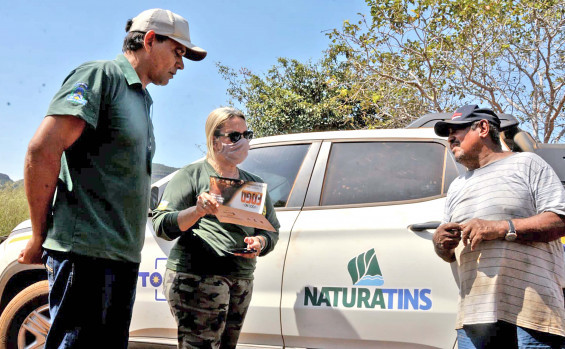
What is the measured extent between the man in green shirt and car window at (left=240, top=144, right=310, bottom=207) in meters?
1.55

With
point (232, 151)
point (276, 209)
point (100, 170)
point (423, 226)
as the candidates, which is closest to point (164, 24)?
point (100, 170)

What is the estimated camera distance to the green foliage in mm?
14781

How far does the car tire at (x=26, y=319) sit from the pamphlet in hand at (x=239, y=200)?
6.34 ft

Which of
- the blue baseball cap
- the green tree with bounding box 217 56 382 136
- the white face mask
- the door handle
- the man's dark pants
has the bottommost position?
the man's dark pants

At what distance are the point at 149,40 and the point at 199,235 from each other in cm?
104

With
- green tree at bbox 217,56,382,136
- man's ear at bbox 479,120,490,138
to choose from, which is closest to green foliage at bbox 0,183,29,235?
green tree at bbox 217,56,382,136

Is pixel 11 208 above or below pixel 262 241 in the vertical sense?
above

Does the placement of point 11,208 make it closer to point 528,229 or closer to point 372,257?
point 372,257

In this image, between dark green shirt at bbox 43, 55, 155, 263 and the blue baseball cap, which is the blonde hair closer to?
dark green shirt at bbox 43, 55, 155, 263

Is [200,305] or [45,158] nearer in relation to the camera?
[45,158]

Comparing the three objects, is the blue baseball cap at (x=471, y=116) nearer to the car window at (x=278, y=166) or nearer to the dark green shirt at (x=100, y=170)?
the car window at (x=278, y=166)

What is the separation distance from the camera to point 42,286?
150 inches

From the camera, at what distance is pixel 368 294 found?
3057mm

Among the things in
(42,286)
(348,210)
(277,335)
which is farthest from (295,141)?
(42,286)
